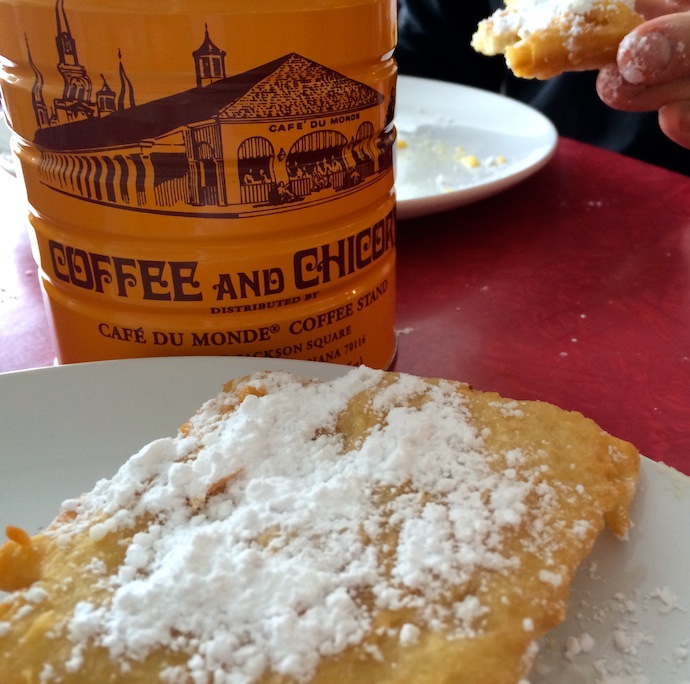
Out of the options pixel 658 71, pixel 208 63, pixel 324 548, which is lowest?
pixel 324 548

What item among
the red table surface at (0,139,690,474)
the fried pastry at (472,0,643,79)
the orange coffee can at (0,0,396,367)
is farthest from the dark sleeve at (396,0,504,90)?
the orange coffee can at (0,0,396,367)

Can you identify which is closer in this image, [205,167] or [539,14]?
[205,167]

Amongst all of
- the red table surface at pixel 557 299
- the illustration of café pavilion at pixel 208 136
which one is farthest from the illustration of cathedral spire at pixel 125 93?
the red table surface at pixel 557 299

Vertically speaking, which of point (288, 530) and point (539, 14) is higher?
point (539, 14)

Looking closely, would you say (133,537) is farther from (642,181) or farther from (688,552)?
(642,181)

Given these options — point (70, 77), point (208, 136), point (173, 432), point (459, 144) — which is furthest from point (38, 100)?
point (459, 144)

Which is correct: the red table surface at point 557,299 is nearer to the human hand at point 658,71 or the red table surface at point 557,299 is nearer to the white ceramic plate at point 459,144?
the white ceramic plate at point 459,144

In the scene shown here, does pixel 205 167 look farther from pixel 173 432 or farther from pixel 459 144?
pixel 459 144
